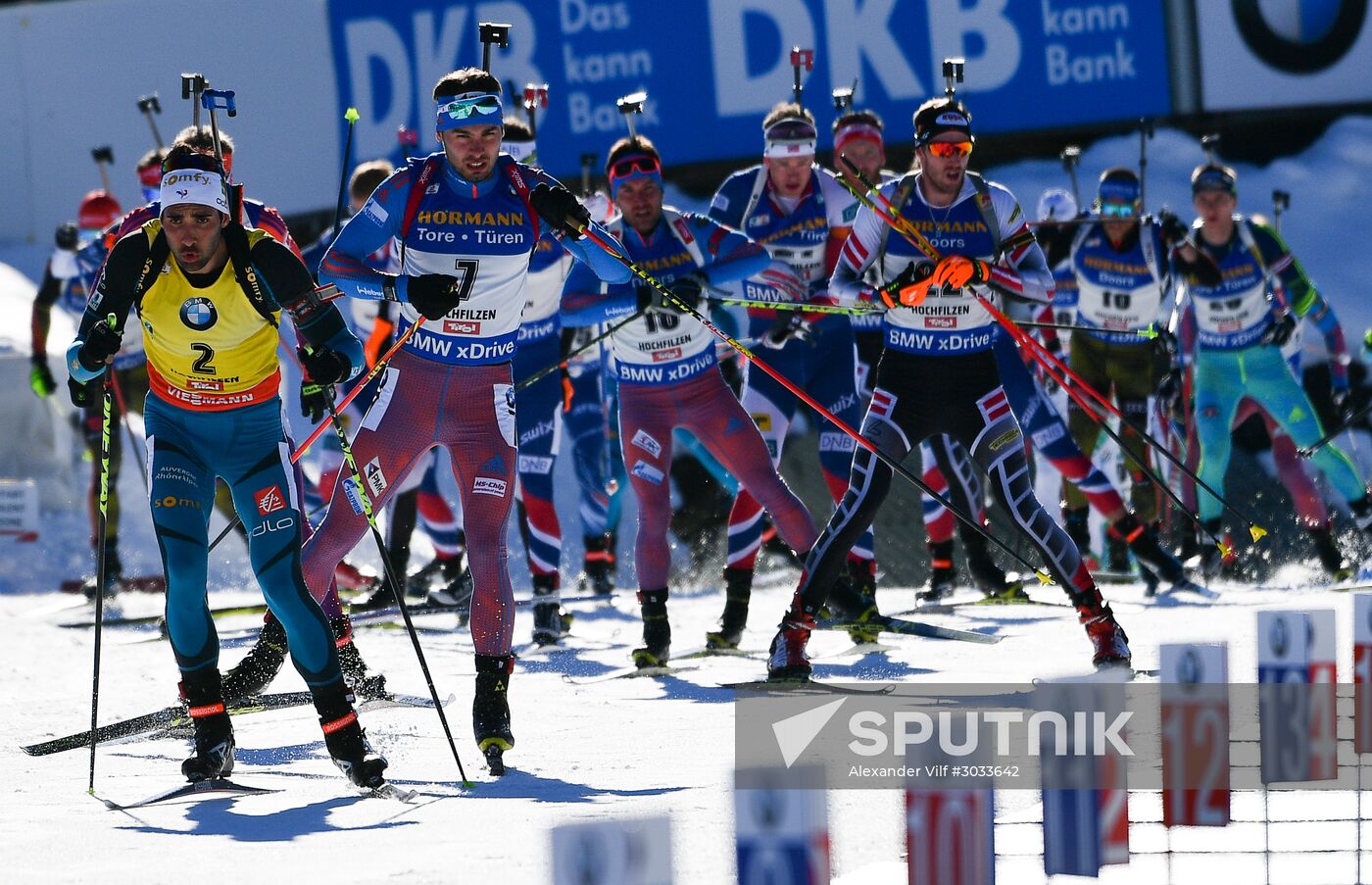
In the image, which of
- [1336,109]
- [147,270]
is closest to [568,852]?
[147,270]

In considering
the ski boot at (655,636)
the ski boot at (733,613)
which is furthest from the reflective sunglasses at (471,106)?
the ski boot at (733,613)

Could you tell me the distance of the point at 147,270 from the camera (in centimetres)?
591

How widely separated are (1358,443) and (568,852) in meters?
11.6

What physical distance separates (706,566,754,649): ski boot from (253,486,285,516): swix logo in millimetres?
3000

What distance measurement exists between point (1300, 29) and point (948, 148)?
9711 millimetres

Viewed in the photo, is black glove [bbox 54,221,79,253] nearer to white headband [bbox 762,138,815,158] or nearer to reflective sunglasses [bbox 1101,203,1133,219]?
white headband [bbox 762,138,815,158]

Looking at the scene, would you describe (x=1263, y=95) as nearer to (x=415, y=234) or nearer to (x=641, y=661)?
(x=641, y=661)

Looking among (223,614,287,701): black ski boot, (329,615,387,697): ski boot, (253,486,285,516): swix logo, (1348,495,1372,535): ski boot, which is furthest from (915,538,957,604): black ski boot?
(253,486,285,516): swix logo

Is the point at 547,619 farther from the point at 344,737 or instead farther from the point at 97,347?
the point at 97,347

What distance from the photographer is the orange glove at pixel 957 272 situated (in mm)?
7078

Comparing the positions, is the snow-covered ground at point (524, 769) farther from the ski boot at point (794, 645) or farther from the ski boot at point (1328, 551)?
the ski boot at point (1328, 551)

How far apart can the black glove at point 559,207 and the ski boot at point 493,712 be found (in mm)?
1368

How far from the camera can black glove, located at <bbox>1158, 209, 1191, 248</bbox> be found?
11.0 m

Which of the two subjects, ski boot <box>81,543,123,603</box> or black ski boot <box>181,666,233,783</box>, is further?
ski boot <box>81,543,123,603</box>
